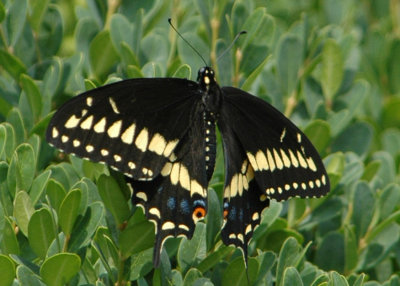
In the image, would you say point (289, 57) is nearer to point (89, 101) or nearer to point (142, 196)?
point (89, 101)

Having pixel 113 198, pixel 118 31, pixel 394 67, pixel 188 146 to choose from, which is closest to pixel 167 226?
pixel 113 198

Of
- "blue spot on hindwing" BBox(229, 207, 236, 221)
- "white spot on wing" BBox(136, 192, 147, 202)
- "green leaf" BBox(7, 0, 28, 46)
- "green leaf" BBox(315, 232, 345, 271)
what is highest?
"green leaf" BBox(7, 0, 28, 46)

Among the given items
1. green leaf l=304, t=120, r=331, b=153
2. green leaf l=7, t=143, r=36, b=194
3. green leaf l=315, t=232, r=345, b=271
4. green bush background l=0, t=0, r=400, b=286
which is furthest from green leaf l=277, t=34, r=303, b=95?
green leaf l=7, t=143, r=36, b=194

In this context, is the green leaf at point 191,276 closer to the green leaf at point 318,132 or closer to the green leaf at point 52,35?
the green leaf at point 318,132

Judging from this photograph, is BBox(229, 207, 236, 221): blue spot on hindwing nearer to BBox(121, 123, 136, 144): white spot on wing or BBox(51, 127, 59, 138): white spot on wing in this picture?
BBox(121, 123, 136, 144): white spot on wing

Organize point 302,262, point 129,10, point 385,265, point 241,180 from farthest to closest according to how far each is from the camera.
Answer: point 129,10 < point 385,265 < point 241,180 < point 302,262

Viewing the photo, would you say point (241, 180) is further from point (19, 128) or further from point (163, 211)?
point (19, 128)

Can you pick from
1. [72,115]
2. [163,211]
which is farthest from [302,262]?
[72,115]

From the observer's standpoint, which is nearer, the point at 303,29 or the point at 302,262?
the point at 302,262
